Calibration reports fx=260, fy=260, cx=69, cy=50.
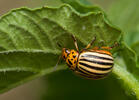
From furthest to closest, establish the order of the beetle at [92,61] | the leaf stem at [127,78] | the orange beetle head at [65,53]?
the orange beetle head at [65,53] → the beetle at [92,61] → the leaf stem at [127,78]

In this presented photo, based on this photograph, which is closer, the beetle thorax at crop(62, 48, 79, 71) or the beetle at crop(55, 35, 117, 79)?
the beetle at crop(55, 35, 117, 79)

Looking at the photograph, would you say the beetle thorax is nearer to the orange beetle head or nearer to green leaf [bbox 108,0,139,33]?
the orange beetle head

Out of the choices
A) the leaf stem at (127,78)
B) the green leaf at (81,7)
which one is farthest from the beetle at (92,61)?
the green leaf at (81,7)

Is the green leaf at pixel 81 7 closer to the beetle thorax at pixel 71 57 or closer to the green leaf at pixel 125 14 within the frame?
the beetle thorax at pixel 71 57

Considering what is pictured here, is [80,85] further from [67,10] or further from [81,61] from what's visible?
[67,10]

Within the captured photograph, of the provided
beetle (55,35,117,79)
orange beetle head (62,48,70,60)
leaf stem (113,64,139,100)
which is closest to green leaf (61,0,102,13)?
beetle (55,35,117,79)

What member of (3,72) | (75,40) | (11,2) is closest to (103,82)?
(75,40)
